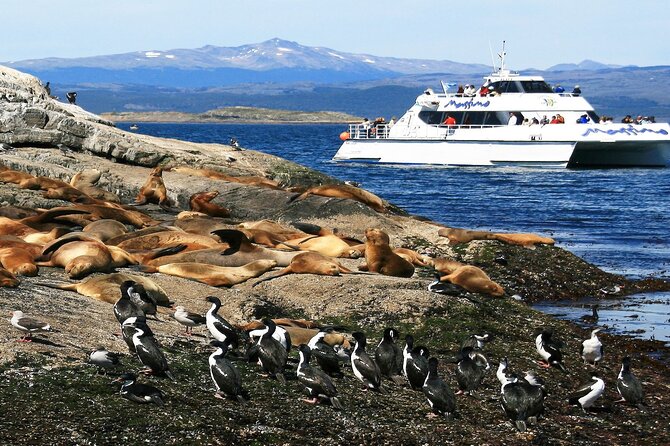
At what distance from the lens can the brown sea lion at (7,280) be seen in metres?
9.70

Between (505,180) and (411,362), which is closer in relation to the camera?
(411,362)

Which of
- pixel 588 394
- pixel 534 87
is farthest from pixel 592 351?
pixel 534 87

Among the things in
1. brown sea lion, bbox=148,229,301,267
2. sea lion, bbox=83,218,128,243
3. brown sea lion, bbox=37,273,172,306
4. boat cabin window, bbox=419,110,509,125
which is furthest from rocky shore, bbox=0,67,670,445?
boat cabin window, bbox=419,110,509,125

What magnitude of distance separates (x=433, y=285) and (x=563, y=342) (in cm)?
145

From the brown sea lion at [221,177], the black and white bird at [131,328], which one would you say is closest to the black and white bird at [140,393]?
the black and white bird at [131,328]

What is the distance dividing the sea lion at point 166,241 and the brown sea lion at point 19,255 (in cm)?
134

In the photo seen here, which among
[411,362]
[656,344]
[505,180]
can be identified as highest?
[411,362]

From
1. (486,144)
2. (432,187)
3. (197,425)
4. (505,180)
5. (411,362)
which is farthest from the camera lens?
(486,144)

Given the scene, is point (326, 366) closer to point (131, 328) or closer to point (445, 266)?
point (131, 328)

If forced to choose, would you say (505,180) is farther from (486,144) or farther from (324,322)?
(324,322)

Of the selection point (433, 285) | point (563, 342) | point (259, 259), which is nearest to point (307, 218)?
point (259, 259)

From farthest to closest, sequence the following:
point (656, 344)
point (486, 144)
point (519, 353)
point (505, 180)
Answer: point (486, 144)
point (505, 180)
point (656, 344)
point (519, 353)

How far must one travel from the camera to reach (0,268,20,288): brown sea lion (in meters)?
9.70

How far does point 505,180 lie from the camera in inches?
1713
